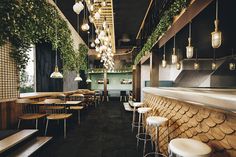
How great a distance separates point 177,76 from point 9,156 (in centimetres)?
786

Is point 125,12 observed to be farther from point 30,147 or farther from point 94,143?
point 30,147

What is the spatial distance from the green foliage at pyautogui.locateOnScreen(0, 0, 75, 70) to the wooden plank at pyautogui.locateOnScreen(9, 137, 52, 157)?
195 centimetres

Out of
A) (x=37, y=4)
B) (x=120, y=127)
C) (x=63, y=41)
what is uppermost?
(x=37, y=4)

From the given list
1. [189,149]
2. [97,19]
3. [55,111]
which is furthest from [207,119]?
[55,111]

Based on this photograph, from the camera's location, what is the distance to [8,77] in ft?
12.1

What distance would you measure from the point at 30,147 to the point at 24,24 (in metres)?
2.91

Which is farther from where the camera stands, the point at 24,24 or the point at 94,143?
the point at 24,24

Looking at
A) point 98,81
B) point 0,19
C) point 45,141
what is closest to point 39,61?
point 0,19

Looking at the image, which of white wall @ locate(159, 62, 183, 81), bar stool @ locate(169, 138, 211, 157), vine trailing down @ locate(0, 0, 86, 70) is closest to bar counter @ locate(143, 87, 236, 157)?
bar stool @ locate(169, 138, 211, 157)

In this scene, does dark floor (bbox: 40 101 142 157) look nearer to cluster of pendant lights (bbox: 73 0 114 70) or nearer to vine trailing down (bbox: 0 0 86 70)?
vine trailing down (bbox: 0 0 86 70)

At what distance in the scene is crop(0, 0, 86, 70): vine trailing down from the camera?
3.21 metres

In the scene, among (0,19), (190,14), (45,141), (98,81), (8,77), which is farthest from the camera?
(98,81)

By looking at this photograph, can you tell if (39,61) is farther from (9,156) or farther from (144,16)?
(144,16)

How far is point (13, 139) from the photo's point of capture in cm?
295
